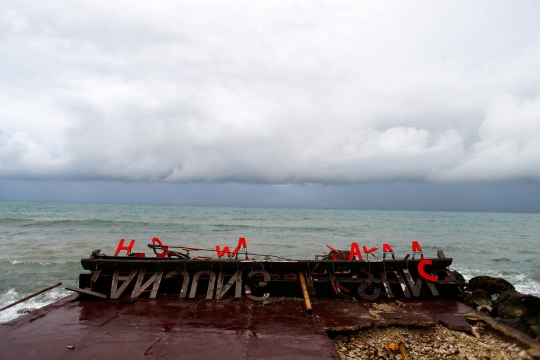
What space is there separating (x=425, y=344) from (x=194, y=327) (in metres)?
5.89

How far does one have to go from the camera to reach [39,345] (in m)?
7.27

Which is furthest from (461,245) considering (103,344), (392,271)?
(103,344)

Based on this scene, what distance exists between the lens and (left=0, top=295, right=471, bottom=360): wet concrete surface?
6.95 meters

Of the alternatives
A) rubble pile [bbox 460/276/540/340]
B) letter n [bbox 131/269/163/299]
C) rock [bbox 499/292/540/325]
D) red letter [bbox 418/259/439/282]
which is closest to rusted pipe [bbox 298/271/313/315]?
red letter [bbox 418/259/439/282]

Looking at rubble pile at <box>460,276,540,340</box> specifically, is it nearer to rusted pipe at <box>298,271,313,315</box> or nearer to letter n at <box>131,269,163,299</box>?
rusted pipe at <box>298,271,313,315</box>

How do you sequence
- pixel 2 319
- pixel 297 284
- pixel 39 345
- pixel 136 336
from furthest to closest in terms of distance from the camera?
pixel 2 319, pixel 297 284, pixel 136 336, pixel 39 345

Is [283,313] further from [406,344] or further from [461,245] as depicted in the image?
[461,245]

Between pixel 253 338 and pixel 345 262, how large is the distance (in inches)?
214

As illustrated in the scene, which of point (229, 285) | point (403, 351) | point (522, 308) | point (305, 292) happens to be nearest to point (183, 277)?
point (229, 285)

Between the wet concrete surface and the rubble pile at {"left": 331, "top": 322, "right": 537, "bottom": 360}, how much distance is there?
0.84 feet

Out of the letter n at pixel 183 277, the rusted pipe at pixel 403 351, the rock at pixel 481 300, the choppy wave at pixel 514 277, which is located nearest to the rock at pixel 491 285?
the rock at pixel 481 300

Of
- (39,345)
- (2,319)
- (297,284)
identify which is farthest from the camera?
(2,319)

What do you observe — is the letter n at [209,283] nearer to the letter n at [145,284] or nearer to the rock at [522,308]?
the letter n at [145,284]

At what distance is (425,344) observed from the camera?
317 inches
